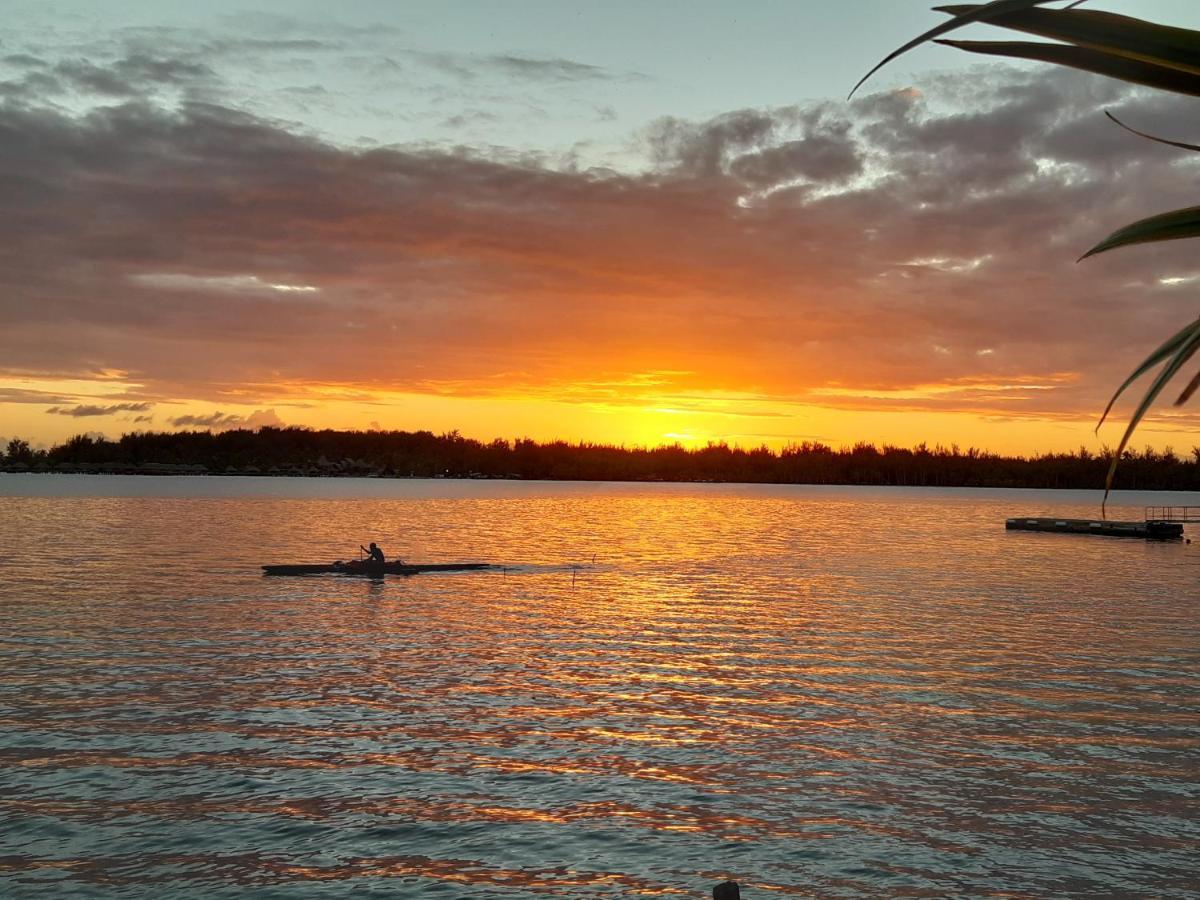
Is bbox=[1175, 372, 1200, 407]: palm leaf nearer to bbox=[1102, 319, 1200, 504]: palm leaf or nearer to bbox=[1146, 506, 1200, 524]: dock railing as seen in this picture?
bbox=[1102, 319, 1200, 504]: palm leaf

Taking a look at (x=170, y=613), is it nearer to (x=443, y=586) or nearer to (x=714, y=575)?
(x=443, y=586)

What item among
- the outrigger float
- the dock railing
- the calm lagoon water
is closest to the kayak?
the calm lagoon water

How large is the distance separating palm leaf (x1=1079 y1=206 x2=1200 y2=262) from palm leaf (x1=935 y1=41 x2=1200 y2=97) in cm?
33

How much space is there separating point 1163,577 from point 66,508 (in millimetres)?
147081

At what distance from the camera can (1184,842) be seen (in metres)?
16.9

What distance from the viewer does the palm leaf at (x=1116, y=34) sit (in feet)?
8.46

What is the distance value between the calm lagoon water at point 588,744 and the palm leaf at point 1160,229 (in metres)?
13.9

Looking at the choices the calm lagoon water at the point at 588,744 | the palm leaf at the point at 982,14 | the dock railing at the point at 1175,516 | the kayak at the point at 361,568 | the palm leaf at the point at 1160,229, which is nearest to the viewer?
the palm leaf at the point at 982,14

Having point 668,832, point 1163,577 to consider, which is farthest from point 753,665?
point 1163,577

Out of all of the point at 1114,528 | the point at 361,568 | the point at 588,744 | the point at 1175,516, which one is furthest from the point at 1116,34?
the point at 1175,516

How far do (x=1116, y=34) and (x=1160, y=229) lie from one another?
1.94ft

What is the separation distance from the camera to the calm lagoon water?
15719mm

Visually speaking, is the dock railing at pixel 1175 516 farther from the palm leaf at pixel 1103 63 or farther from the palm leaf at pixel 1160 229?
the palm leaf at pixel 1103 63

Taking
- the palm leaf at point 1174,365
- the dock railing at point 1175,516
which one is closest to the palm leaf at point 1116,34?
the palm leaf at point 1174,365
